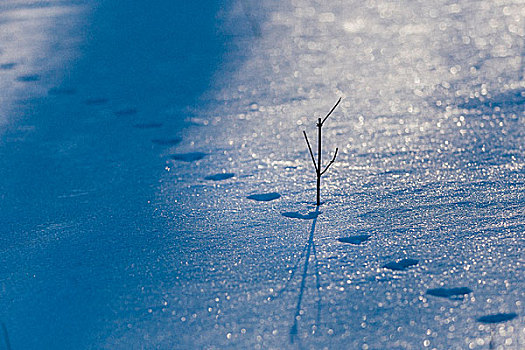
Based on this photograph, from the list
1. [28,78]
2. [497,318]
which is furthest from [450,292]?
[28,78]

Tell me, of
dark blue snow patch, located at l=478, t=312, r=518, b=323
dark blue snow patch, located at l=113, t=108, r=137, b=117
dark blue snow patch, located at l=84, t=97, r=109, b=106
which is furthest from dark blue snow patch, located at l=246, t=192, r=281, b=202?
dark blue snow patch, located at l=84, t=97, r=109, b=106

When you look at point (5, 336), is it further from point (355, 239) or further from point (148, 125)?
point (148, 125)

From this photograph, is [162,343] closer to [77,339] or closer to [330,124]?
[77,339]

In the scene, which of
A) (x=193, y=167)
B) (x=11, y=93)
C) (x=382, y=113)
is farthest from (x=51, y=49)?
(x=382, y=113)

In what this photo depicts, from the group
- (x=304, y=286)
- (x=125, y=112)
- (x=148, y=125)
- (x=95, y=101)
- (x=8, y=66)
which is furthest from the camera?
(x=8, y=66)

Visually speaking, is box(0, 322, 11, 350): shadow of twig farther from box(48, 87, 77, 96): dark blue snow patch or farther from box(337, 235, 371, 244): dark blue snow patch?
box(48, 87, 77, 96): dark blue snow patch

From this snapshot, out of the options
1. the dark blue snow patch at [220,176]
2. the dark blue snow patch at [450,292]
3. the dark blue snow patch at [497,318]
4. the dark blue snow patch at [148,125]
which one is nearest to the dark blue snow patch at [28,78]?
the dark blue snow patch at [148,125]
